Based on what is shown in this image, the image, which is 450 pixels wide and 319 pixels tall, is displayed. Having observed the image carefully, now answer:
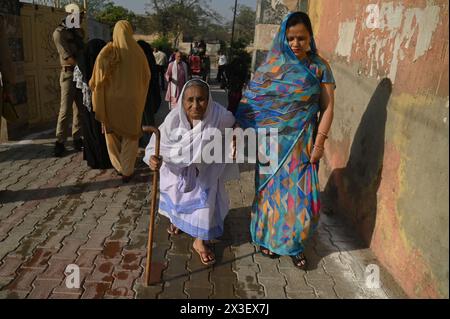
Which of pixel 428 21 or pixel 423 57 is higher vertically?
pixel 428 21

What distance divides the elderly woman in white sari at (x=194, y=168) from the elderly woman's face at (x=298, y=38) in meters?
0.65

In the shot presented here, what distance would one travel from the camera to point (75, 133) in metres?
5.39

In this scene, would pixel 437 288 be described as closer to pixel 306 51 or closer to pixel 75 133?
pixel 306 51

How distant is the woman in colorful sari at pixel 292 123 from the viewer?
2.63 m

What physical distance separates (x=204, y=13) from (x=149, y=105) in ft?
116

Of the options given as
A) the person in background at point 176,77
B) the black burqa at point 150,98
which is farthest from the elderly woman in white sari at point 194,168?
the person in background at point 176,77

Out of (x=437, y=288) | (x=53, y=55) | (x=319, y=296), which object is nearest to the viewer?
(x=437, y=288)

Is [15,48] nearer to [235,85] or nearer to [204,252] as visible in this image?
[235,85]

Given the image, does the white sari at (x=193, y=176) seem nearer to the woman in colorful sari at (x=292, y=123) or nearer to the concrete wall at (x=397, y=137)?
the woman in colorful sari at (x=292, y=123)

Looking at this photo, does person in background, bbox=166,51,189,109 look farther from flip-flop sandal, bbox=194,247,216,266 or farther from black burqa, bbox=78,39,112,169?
flip-flop sandal, bbox=194,247,216,266

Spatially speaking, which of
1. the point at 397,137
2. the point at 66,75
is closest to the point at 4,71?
the point at 66,75

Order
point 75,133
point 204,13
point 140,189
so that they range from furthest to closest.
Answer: point 204,13 → point 75,133 → point 140,189
